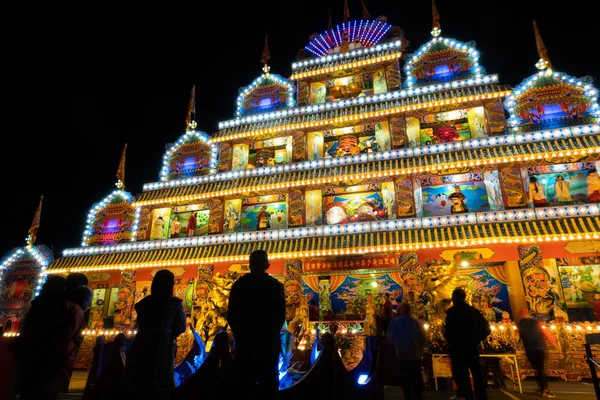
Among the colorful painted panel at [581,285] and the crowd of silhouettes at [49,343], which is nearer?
the crowd of silhouettes at [49,343]

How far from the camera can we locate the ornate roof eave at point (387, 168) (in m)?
12.7

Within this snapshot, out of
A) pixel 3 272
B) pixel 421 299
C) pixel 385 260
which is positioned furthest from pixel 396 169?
pixel 3 272

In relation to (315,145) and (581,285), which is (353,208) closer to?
(315,145)

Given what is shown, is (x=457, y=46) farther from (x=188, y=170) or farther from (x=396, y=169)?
(x=188, y=170)

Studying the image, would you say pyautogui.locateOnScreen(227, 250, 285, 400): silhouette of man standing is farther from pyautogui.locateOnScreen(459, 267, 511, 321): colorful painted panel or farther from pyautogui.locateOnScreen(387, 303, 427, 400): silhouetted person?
pyautogui.locateOnScreen(459, 267, 511, 321): colorful painted panel

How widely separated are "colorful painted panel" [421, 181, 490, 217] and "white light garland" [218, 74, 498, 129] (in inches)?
176

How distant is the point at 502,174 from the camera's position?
13.6 m

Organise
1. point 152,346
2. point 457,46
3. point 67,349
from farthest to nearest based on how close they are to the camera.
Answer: point 457,46 → point 67,349 → point 152,346

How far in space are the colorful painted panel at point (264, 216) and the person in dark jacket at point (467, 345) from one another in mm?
10857

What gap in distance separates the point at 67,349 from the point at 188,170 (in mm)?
15661

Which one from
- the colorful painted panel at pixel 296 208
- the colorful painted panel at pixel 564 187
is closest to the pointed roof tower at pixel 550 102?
the colorful painted panel at pixel 564 187

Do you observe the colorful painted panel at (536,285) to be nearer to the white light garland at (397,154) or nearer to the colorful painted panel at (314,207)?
the white light garland at (397,154)

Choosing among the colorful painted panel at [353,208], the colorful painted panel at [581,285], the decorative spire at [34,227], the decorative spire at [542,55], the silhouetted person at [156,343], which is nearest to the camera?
the silhouetted person at [156,343]

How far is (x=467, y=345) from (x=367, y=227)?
27.6 ft
